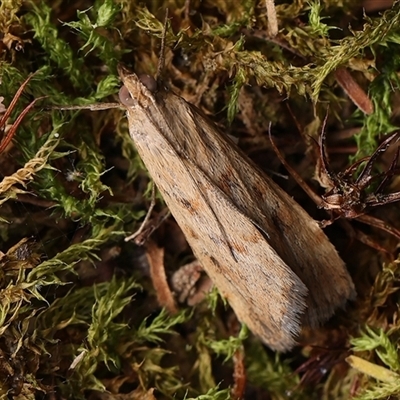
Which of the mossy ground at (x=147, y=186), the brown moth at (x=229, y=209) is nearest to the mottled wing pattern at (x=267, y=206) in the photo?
the brown moth at (x=229, y=209)

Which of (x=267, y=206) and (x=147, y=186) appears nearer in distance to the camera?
(x=267, y=206)

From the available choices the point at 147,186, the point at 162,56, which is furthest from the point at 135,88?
the point at 147,186

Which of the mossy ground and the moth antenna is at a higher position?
the moth antenna

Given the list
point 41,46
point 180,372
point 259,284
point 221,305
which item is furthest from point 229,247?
point 41,46

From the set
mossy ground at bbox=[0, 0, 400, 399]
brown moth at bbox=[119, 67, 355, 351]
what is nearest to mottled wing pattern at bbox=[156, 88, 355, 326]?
brown moth at bbox=[119, 67, 355, 351]

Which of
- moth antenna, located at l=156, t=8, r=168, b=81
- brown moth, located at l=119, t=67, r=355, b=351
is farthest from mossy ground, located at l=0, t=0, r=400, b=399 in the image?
brown moth, located at l=119, t=67, r=355, b=351

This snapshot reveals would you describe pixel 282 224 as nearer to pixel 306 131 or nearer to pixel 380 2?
pixel 306 131

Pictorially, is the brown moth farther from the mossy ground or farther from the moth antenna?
the mossy ground

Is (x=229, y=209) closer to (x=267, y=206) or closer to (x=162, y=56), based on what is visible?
(x=267, y=206)
